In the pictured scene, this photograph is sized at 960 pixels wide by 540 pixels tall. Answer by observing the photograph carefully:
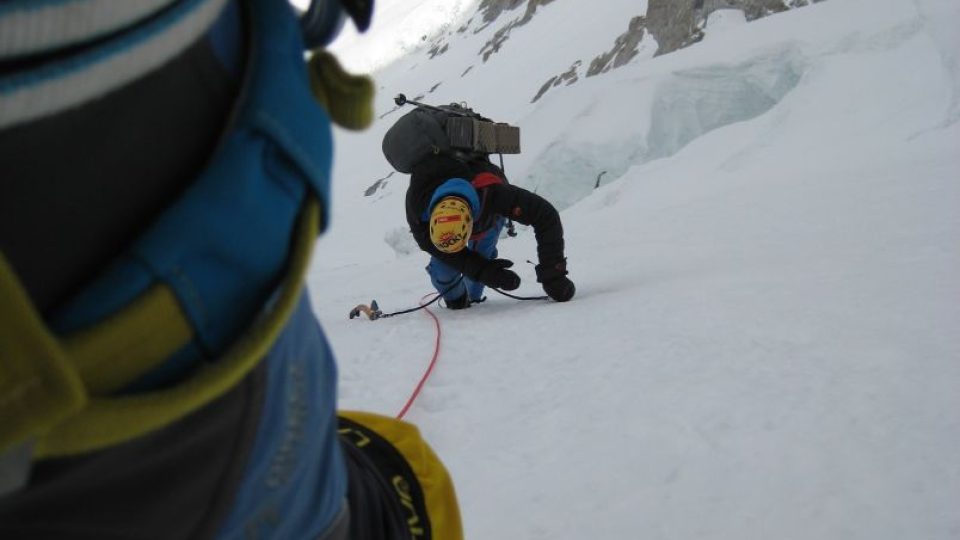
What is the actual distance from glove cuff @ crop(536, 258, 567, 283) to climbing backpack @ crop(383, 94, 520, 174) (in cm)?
89

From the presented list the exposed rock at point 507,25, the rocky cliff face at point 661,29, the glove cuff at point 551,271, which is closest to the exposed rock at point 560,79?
the rocky cliff face at point 661,29

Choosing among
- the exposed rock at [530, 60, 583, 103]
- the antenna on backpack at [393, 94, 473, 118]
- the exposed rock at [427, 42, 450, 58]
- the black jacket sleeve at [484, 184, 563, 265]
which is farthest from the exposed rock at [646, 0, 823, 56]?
the exposed rock at [427, 42, 450, 58]

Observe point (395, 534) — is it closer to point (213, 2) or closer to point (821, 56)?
point (213, 2)

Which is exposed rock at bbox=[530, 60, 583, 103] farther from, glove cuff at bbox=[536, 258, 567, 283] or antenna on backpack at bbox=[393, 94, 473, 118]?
glove cuff at bbox=[536, 258, 567, 283]

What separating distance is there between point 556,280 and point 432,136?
114 cm

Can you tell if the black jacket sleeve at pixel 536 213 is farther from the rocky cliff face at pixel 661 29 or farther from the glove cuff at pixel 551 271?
the rocky cliff face at pixel 661 29

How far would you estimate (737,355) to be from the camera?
1968mm

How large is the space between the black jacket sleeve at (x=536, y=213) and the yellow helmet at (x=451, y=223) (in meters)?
0.39

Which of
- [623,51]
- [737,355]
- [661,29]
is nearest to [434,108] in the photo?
Result: [737,355]

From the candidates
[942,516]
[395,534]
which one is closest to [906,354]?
[942,516]

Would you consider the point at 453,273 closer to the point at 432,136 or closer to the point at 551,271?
the point at 551,271

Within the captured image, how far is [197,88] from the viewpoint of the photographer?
494 millimetres

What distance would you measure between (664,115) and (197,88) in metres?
12.4

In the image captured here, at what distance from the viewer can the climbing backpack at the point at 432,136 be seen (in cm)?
360
